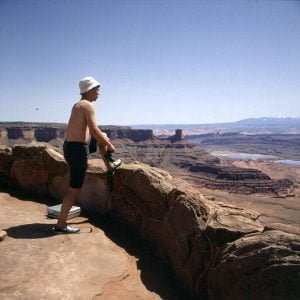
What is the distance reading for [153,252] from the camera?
3768 millimetres

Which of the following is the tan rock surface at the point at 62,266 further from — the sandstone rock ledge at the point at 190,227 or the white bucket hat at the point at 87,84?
the white bucket hat at the point at 87,84

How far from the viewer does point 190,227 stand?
3.28 metres


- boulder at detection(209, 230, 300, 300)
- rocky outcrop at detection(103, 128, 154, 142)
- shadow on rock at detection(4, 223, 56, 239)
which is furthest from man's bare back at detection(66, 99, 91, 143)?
rocky outcrop at detection(103, 128, 154, 142)

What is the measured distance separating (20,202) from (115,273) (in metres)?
2.35

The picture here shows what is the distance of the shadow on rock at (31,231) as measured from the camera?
3.49 metres

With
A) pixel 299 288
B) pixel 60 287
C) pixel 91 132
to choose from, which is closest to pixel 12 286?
pixel 60 287

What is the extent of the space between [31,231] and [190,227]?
5.45 feet

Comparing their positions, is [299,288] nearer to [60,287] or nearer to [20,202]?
[60,287]

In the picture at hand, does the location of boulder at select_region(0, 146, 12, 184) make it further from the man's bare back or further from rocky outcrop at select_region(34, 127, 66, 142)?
rocky outcrop at select_region(34, 127, 66, 142)

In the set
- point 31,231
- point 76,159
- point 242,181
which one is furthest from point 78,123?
point 242,181

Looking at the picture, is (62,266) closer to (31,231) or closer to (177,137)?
(31,231)

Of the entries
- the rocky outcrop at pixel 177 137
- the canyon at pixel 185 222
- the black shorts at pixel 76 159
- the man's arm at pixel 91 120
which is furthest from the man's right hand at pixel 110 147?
the rocky outcrop at pixel 177 137

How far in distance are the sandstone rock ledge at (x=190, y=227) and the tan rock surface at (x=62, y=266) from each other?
46cm

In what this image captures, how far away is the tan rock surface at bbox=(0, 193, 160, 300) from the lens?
8.50ft
